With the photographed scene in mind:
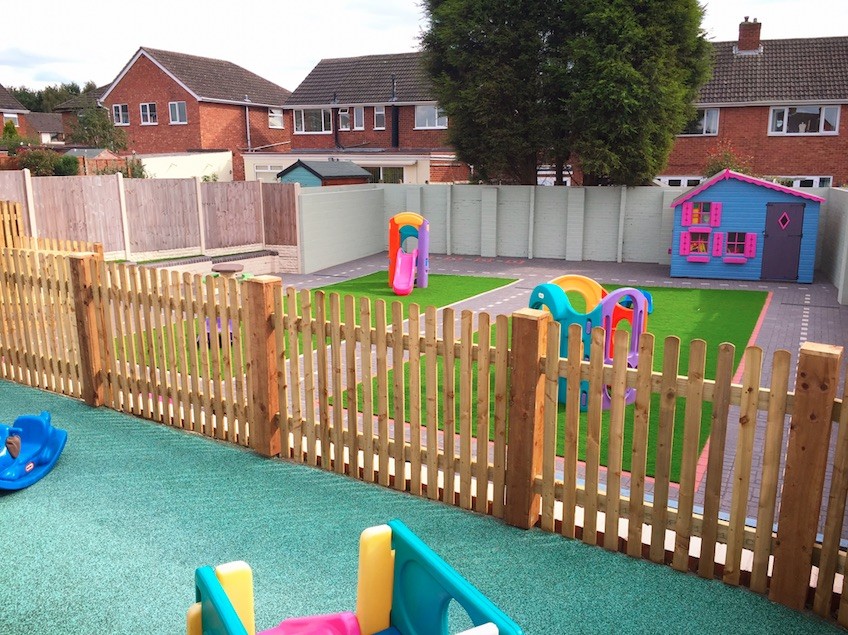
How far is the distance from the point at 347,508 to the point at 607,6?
18.2 metres

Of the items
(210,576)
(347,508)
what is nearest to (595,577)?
(347,508)

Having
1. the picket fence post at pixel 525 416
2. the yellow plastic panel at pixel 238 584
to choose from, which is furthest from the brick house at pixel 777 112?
the yellow plastic panel at pixel 238 584

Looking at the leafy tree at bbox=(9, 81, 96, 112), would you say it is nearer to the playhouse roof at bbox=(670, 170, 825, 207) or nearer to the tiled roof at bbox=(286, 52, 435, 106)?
the tiled roof at bbox=(286, 52, 435, 106)

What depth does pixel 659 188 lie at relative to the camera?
2084 centimetres

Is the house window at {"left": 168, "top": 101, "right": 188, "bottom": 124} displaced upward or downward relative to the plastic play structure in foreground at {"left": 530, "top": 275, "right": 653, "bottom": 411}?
upward

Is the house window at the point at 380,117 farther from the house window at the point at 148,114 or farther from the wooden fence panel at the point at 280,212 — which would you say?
the wooden fence panel at the point at 280,212

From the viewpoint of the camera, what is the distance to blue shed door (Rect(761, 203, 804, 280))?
57.3 feet

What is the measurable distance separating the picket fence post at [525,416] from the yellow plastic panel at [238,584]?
94.1 inches

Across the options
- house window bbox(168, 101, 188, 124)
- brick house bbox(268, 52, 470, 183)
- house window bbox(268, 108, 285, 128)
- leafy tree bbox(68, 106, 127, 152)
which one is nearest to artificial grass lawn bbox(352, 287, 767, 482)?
brick house bbox(268, 52, 470, 183)

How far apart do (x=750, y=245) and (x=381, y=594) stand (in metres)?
17.3

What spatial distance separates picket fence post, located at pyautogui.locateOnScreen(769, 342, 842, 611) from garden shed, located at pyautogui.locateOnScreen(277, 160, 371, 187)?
801 inches

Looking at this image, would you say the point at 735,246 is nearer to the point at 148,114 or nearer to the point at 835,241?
the point at 835,241

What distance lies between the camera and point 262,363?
20.0 feet

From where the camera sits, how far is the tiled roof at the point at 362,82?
37.6 meters
